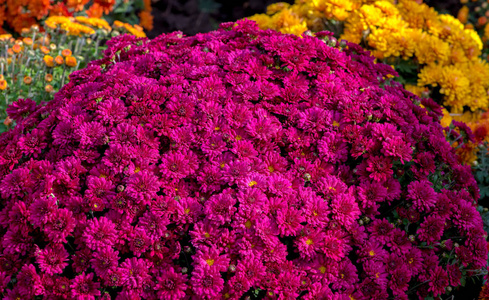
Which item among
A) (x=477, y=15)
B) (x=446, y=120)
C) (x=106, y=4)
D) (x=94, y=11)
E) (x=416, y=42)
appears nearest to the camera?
(x=446, y=120)

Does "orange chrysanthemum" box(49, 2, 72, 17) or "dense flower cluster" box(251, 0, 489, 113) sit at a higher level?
"dense flower cluster" box(251, 0, 489, 113)

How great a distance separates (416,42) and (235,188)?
236 centimetres

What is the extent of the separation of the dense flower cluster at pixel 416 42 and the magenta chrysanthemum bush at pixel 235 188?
123cm

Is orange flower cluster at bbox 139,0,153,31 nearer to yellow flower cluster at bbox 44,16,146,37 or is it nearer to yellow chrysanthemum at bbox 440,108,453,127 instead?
yellow flower cluster at bbox 44,16,146,37

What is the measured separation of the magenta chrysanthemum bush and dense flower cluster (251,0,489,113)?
4.03 feet

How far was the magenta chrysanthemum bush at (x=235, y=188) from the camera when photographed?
68.5 inches

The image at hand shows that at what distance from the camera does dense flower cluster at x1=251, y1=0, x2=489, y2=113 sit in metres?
3.53

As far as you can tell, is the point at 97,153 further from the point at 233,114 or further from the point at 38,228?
the point at 233,114

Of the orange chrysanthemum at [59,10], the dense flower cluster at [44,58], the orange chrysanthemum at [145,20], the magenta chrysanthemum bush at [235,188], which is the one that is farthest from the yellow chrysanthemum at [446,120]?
the orange chrysanthemum at [145,20]

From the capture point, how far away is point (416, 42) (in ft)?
11.8

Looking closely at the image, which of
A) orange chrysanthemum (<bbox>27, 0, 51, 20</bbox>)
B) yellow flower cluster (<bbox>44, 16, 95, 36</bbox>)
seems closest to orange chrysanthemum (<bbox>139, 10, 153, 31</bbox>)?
orange chrysanthemum (<bbox>27, 0, 51, 20</bbox>)

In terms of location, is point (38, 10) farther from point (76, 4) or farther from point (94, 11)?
point (94, 11)

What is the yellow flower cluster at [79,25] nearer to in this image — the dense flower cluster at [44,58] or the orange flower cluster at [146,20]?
the dense flower cluster at [44,58]

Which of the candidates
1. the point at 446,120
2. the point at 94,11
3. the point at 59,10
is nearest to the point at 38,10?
the point at 59,10
